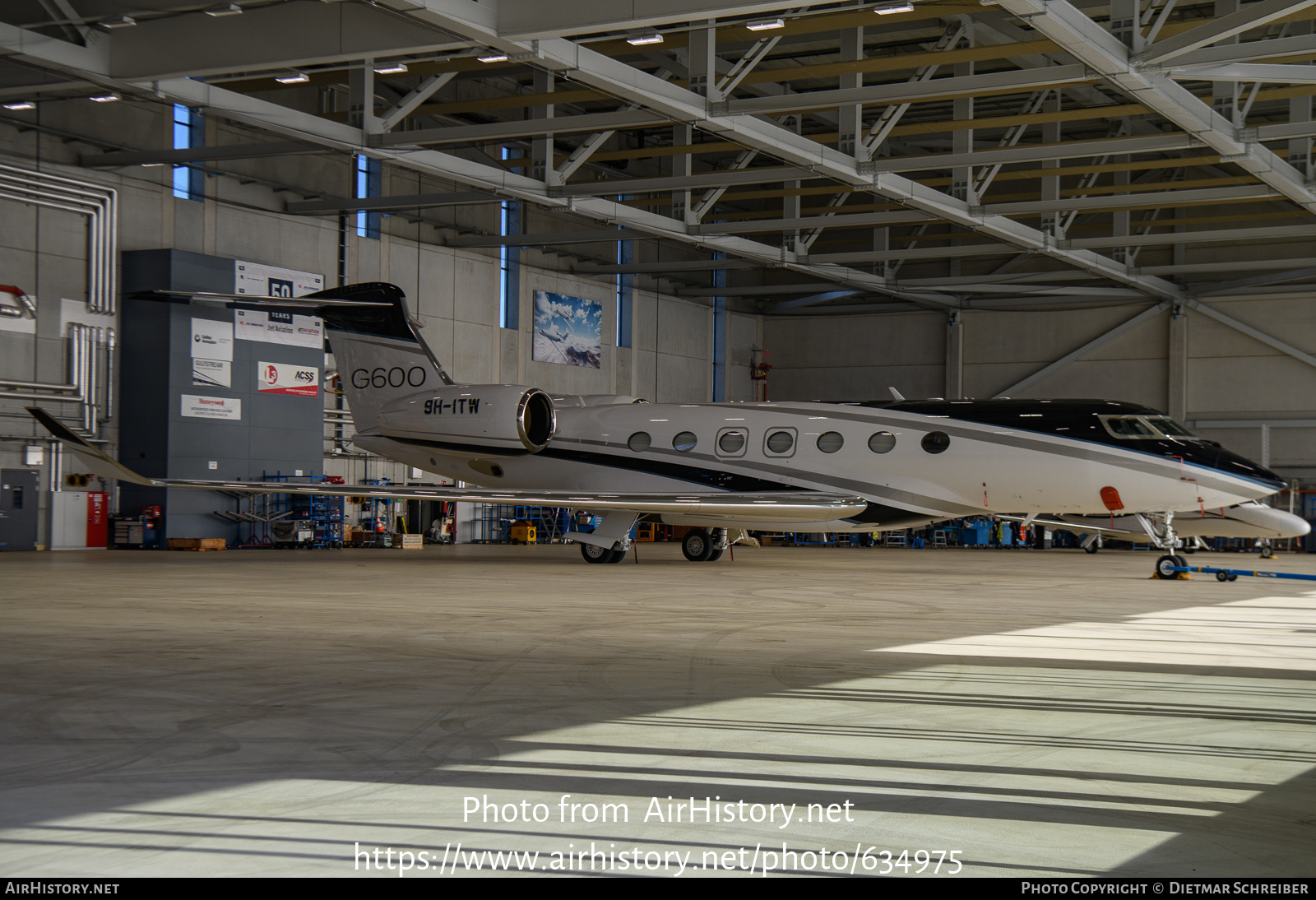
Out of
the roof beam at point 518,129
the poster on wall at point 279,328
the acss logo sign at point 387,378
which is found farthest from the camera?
the poster on wall at point 279,328

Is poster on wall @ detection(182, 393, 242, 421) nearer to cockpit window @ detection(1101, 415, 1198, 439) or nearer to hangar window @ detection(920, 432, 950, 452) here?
hangar window @ detection(920, 432, 950, 452)

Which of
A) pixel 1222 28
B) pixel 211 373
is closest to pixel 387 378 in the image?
pixel 211 373

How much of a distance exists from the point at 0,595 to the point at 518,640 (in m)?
7.56

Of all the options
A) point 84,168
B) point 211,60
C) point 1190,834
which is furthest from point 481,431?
point 1190,834

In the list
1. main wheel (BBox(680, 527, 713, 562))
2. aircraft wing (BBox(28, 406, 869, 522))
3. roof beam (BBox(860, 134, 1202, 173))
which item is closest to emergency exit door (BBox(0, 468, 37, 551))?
aircraft wing (BBox(28, 406, 869, 522))

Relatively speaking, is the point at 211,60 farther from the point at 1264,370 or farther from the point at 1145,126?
the point at 1264,370

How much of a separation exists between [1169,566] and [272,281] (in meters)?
22.1

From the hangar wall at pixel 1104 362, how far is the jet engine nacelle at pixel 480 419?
48.2 ft

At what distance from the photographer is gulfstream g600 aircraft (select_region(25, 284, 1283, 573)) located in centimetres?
1841

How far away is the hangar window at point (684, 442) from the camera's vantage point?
22.2 m

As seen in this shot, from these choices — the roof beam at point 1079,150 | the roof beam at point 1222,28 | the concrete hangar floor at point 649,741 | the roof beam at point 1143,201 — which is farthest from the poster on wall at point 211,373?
the roof beam at point 1222,28

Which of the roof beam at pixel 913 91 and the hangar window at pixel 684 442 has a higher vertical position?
the roof beam at pixel 913 91

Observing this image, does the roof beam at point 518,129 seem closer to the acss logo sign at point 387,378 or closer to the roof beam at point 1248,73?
the acss logo sign at point 387,378

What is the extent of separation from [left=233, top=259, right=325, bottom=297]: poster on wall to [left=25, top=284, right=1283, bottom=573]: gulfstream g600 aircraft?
5.85 meters
